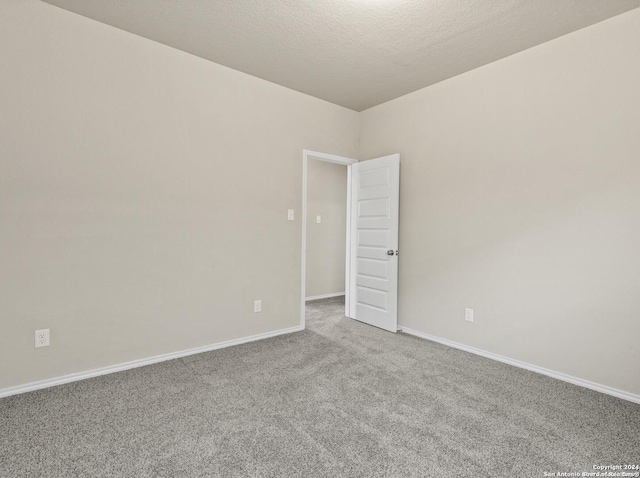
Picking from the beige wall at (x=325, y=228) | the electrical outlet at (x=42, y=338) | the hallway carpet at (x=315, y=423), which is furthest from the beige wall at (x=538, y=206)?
the electrical outlet at (x=42, y=338)

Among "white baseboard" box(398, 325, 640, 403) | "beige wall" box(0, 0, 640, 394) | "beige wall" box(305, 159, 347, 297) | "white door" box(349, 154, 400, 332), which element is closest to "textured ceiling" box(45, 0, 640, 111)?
"beige wall" box(0, 0, 640, 394)

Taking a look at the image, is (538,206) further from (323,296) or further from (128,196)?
(323,296)

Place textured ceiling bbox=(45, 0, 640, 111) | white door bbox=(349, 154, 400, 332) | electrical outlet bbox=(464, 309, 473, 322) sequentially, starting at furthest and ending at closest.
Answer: white door bbox=(349, 154, 400, 332) < electrical outlet bbox=(464, 309, 473, 322) < textured ceiling bbox=(45, 0, 640, 111)

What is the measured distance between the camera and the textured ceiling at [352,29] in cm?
227

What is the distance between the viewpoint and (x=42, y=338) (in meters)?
2.36

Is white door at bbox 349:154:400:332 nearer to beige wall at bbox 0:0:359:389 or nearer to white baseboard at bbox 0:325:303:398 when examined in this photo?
beige wall at bbox 0:0:359:389

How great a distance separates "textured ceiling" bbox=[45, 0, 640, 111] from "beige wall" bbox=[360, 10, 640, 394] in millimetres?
280

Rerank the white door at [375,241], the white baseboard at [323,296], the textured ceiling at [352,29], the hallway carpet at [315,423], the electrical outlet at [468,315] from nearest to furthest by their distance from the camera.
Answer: the hallway carpet at [315,423], the textured ceiling at [352,29], the electrical outlet at [468,315], the white door at [375,241], the white baseboard at [323,296]

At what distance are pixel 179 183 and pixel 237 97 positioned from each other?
3.46ft

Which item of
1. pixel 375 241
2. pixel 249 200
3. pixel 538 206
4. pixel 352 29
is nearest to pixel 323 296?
pixel 375 241

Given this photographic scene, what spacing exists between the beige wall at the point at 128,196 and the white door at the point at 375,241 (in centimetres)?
94

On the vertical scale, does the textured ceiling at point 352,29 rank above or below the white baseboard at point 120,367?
above

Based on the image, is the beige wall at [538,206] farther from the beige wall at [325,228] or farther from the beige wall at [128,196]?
the beige wall at [325,228]

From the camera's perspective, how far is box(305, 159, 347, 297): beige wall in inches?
213
